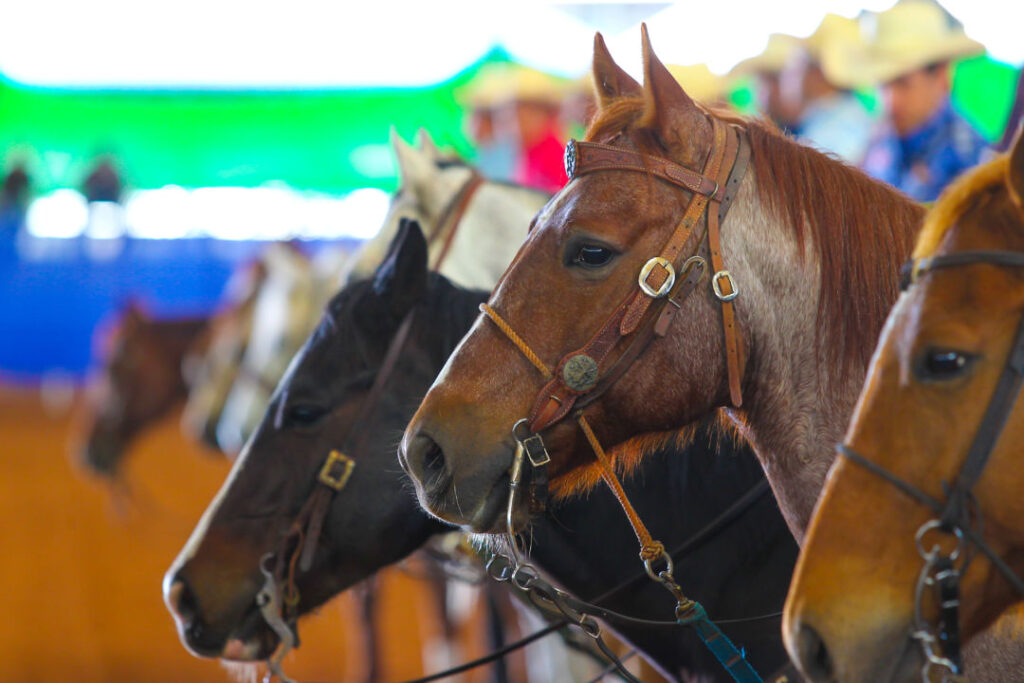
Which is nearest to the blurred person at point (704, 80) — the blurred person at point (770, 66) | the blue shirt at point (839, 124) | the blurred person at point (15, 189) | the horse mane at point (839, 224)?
the blurred person at point (770, 66)

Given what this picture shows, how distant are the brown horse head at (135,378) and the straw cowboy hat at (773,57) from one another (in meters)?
4.45

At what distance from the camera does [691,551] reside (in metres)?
2.32

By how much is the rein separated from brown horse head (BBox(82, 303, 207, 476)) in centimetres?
535

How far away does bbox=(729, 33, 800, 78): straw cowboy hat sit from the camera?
6.10 metres

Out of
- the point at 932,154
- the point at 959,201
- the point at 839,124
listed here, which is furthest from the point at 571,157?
the point at 839,124

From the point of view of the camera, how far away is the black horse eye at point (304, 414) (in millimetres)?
2705

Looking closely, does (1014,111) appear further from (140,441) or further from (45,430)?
A: (45,430)

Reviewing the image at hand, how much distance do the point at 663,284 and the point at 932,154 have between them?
106 inches

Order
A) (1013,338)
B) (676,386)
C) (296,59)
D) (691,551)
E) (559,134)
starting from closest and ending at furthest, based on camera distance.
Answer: (1013,338) < (676,386) < (691,551) < (559,134) < (296,59)

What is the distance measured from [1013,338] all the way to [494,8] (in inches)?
478

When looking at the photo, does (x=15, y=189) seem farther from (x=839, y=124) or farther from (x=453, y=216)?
(x=453, y=216)

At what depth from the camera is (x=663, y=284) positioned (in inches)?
71.3

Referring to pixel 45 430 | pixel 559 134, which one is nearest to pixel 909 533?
pixel 559 134

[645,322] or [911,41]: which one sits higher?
[911,41]
